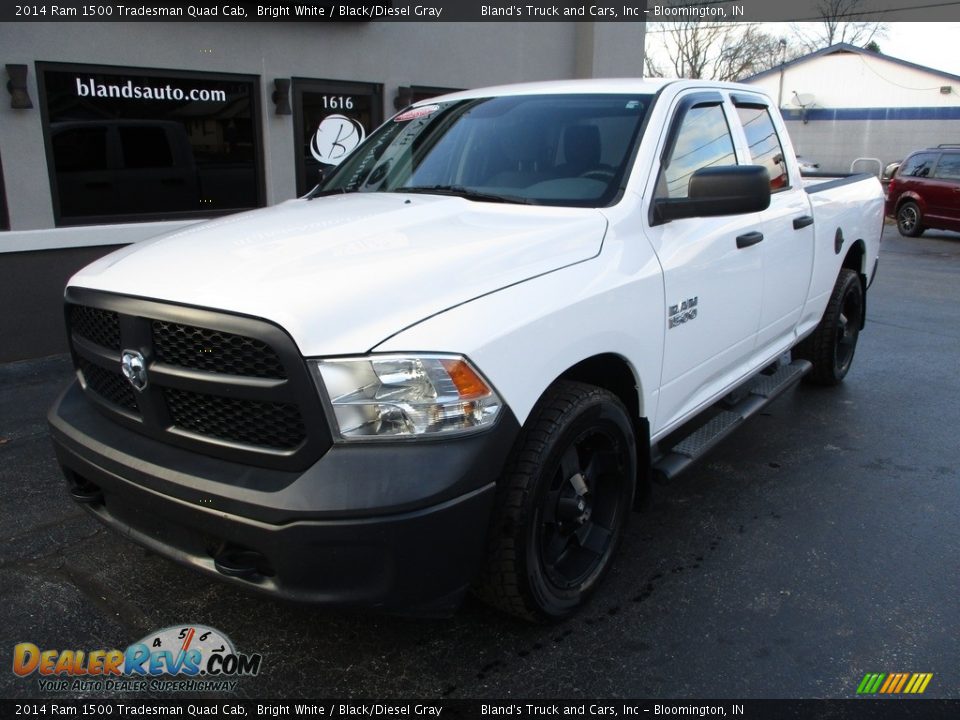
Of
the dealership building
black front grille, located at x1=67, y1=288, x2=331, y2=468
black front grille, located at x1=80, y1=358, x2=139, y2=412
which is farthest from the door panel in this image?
the dealership building

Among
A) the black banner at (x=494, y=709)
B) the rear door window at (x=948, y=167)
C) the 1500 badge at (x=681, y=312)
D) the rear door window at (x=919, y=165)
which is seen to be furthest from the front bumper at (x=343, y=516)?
the rear door window at (x=919, y=165)

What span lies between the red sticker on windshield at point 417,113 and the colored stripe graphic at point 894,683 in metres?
3.14

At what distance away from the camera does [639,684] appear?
2.59 metres

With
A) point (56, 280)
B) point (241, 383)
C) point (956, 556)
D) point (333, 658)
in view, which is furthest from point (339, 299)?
point (56, 280)

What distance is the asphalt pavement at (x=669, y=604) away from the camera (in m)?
2.62

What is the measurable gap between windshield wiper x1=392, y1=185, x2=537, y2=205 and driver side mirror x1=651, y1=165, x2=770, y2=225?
2.02ft

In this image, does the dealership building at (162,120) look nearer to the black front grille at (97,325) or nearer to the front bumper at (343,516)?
the black front grille at (97,325)

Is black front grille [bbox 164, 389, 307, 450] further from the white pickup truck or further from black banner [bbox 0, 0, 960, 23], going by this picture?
black banner [bbox 0, 0, 960, 23]

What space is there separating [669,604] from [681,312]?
114cm

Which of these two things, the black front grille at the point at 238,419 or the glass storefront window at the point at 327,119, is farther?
the glass storefront window at the point at 327,119

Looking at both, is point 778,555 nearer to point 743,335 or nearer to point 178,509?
point 743,335

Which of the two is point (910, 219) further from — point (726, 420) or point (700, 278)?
point (700, 278)

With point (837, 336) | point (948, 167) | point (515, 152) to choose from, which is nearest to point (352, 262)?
point (515, 152)

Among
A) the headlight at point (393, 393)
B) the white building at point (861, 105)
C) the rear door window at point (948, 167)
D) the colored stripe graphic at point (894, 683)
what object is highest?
the white building at point (861, 105)
